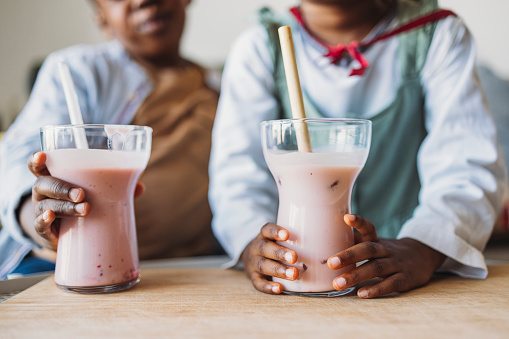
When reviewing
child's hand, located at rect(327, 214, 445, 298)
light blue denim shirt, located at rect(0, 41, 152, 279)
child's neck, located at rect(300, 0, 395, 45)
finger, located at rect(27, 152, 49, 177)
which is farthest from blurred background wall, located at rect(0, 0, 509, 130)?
child's hand, located at rect(327, 214, 445, 298)

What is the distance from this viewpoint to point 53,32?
1829mm

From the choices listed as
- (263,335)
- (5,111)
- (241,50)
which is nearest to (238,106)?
→ (241,50)

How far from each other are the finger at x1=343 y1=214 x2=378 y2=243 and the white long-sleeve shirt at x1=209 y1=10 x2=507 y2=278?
11cm

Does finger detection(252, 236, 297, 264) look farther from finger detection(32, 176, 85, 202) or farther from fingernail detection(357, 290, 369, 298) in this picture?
finger detection(32, 176, 85, 202)

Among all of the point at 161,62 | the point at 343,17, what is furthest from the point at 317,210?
the point at 161,62

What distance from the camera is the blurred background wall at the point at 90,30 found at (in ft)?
5.65

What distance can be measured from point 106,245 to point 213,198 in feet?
1.00

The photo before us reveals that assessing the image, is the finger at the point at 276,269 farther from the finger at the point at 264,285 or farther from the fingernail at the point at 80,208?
the fingernail at the point at 80,208

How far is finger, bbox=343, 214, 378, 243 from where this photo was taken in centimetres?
A: 54

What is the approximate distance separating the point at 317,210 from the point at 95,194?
268 mm

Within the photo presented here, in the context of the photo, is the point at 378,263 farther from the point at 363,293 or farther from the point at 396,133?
the point at 396,133

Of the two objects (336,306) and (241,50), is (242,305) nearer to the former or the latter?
(336,306)

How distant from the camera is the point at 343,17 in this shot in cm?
85

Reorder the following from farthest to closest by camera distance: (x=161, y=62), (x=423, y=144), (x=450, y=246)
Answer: (x=161, y=62)
(x=423, y=144)
(x=450, y=246)
